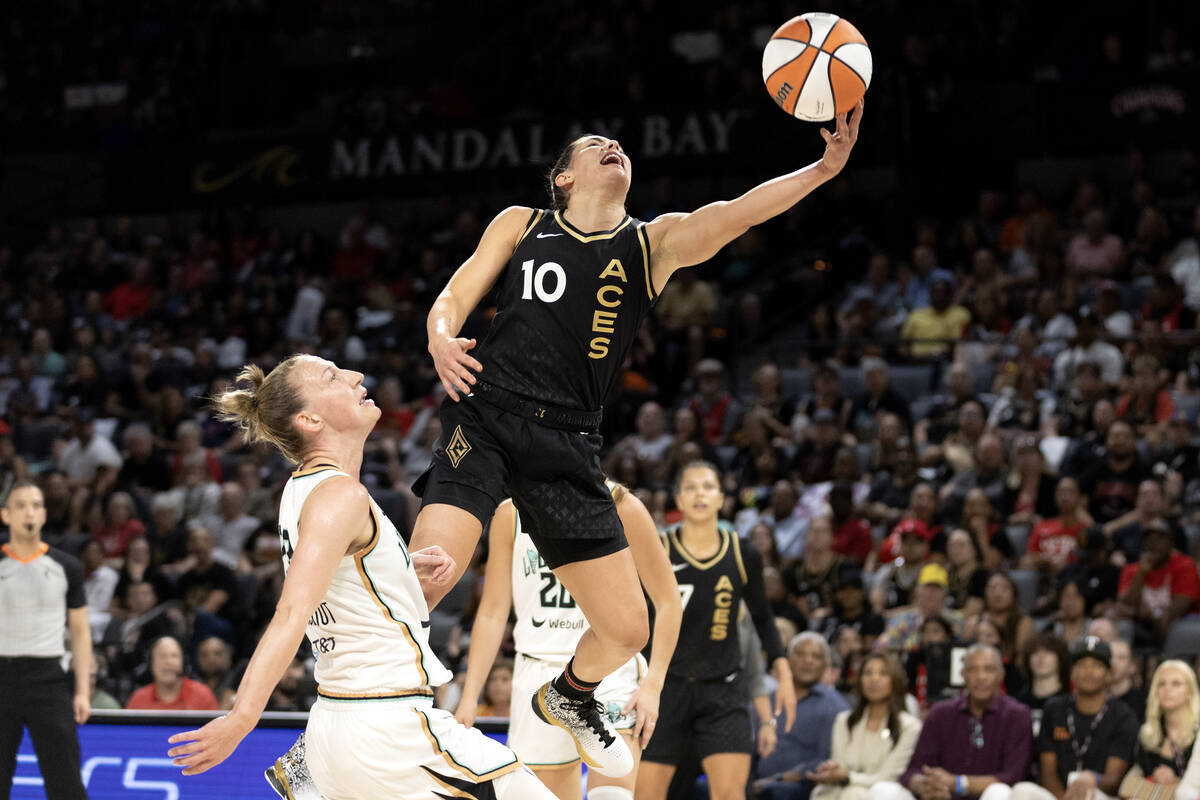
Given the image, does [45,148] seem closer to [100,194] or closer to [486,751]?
[100,194]

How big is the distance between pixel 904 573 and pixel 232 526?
5.75 m

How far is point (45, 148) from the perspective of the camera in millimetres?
20109

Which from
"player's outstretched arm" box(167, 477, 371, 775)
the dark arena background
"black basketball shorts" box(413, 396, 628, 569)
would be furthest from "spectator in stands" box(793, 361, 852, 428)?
"player's outstretched arm" box(167, 477, 371, 775)

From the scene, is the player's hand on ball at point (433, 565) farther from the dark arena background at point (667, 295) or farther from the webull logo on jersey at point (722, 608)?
the dark arena background at point (667, 295)

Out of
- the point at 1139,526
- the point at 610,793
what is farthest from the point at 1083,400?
the point at 610,793

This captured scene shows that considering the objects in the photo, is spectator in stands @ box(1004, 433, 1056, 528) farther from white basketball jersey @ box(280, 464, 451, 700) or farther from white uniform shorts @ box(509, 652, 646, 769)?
white basketball jersey @ box(280, 464, 451, 700)

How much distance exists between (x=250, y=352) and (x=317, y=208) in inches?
145

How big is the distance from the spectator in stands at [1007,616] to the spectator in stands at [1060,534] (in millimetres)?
786

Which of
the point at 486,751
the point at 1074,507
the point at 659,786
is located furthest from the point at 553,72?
the point at 486,751

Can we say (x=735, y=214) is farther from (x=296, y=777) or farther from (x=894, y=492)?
(x=894, y=492)

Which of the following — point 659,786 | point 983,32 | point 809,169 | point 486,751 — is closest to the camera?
point 486,751

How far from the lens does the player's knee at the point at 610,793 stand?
6.12m

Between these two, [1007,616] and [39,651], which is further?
[1007,616]

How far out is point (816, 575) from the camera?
10.5 m
